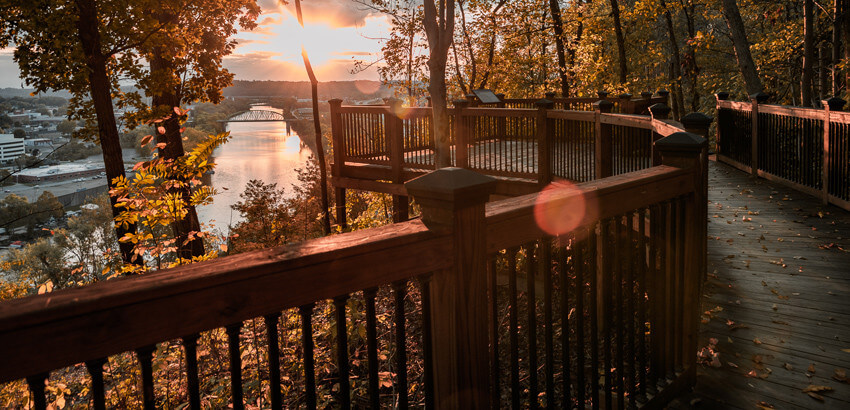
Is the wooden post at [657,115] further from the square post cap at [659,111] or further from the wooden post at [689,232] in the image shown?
the wooden post at [689,232]

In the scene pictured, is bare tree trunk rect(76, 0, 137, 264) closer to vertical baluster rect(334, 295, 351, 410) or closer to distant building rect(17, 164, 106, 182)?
vertical baluster rect(334, 295, 351, 410)

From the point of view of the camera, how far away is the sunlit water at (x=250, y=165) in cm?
7856

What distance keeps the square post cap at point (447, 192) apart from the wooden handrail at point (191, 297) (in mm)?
119

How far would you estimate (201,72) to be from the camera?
17141 millimetres

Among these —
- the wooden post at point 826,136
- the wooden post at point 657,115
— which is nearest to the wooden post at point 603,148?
the wooden post at point 657,115

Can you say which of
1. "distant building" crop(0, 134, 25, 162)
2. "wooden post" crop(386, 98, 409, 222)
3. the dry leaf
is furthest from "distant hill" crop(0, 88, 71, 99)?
the dry leaf

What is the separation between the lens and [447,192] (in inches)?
83.4

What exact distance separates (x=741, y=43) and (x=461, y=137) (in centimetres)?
791

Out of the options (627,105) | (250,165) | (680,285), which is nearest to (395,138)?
(627,105)

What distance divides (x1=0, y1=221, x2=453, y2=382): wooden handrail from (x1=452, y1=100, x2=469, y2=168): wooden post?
1004 cm

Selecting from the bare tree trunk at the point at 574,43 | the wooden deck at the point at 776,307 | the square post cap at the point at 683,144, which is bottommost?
the wooden deck at the point at 776,307

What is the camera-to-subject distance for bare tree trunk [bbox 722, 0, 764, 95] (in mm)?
14398

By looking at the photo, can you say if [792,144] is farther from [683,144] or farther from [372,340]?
[372,340]

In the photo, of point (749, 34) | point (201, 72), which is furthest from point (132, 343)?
point (749, 34)
